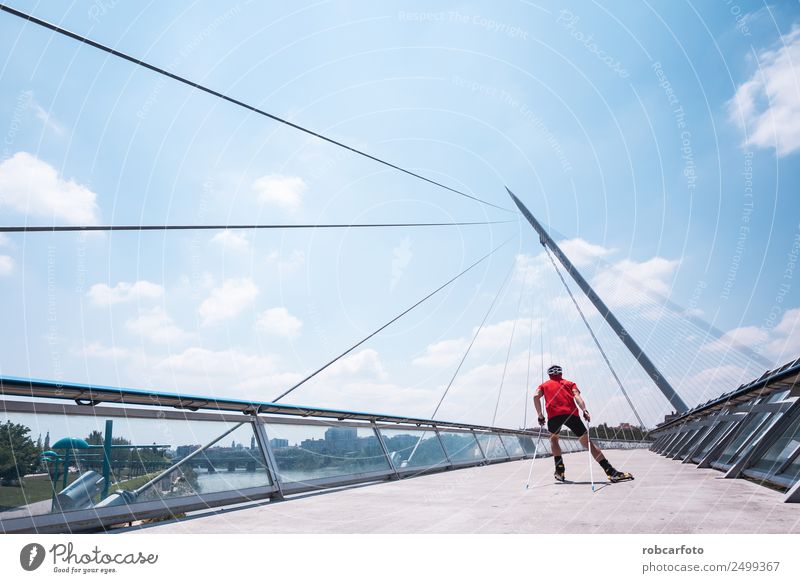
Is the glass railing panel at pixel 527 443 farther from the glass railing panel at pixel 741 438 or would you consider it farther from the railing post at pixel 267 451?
the railing post at pixel 267 451

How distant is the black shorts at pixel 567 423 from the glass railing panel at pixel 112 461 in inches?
152

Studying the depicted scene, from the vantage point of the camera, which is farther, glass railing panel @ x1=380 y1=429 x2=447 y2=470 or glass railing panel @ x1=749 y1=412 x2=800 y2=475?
glass railing panel @ x1=380 y1=429 x2=447 y2=470

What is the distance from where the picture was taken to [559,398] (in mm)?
6742

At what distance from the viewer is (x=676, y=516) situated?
3.41 meters

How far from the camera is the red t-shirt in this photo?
6.67 metres

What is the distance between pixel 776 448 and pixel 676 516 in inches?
105

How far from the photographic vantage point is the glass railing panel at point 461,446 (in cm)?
1100

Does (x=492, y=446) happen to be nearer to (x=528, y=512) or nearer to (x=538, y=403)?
(x=538, y=403)

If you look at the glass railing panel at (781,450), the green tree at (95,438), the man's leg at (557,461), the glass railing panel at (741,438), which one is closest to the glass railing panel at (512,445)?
the glass railing panel at (741,438)

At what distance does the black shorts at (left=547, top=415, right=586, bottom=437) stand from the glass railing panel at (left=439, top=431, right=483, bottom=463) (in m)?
4.40

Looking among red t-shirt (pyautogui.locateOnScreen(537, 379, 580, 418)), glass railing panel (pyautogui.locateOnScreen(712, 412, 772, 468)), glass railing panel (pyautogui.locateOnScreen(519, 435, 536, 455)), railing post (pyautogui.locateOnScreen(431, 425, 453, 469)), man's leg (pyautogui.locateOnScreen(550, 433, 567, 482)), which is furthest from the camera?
glass railing panel (pyautogui.locateOnScreen(519, 435, 536, 455))

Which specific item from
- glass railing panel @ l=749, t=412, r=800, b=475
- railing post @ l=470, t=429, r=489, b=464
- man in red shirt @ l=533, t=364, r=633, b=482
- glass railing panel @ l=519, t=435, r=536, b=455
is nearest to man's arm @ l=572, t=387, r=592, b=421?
man in red shirt @ l=533, t=364, r=633, b=482

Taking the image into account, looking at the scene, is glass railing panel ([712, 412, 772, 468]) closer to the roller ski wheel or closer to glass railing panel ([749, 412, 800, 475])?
glass railing panel ([749, 412, 800, 475])
